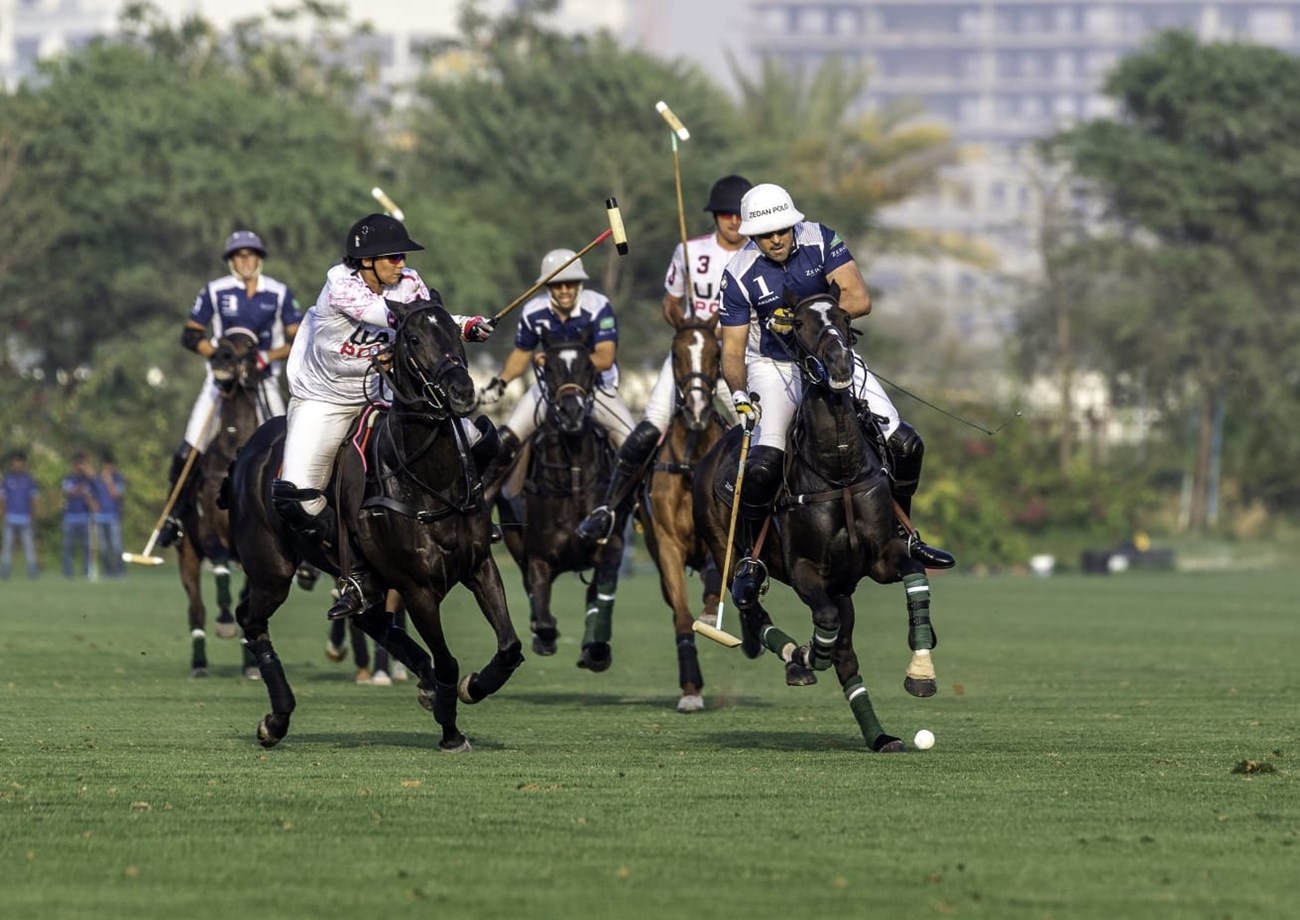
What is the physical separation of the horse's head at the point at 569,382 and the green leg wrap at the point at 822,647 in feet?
15.7

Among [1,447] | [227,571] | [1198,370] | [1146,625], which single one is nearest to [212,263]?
[1,447]

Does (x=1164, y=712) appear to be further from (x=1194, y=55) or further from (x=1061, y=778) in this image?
(x=1194, y=55)

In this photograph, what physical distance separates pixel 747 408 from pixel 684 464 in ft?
10.5

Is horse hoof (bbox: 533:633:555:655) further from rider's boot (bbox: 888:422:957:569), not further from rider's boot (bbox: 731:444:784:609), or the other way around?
rider's boot (bbox: 888:422:957:569)

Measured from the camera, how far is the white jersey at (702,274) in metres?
17.0

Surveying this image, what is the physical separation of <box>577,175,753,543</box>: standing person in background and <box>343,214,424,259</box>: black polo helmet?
3.93m

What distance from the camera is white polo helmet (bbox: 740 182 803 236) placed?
13359 millimetres

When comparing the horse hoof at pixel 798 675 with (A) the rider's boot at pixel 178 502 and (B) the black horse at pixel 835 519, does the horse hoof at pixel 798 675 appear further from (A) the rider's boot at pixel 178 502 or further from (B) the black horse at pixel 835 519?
(A) the rider's boot at pixel 178 502

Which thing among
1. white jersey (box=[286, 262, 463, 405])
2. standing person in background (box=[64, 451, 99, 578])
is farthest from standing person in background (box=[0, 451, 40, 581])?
white jersey (box=[286, 262, 463, 405])

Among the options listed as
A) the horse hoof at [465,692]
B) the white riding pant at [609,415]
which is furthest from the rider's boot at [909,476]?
the white riding pant at [609,415]

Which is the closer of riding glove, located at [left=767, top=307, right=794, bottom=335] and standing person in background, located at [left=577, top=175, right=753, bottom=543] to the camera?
riding glove, located at [left=767, top=307, right=794, bottom=335]

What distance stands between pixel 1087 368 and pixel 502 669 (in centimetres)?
6050

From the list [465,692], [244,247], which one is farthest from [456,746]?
[244,247]

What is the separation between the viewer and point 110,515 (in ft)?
137
